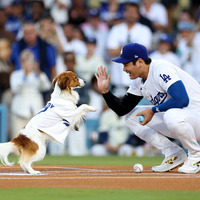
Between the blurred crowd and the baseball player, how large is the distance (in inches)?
190

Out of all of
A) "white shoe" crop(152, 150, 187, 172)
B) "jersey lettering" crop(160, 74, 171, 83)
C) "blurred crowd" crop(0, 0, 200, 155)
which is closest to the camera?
"jersey lettering" crop(160, 74, 171, 83)

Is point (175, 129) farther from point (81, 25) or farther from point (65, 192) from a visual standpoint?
point (81, 25)

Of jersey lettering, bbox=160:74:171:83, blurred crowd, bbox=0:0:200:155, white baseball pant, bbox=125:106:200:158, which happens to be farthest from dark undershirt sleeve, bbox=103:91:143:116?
blurred crowd, bbox=0:0:200:155

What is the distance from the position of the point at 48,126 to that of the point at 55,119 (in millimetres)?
150

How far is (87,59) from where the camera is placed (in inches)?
522

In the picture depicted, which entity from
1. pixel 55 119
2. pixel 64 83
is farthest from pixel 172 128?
pixel 64 83

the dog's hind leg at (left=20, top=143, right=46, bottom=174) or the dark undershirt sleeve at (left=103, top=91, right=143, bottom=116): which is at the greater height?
the dark undershirt sleeve at (left=103, top=91, right=143, bottom=116)

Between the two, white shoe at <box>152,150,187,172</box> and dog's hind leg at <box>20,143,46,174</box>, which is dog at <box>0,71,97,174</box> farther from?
white shoe at <box>152,150,187,172</box>

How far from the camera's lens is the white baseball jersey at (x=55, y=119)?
699 cm

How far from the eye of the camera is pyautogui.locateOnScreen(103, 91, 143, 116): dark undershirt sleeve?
755 centimetres

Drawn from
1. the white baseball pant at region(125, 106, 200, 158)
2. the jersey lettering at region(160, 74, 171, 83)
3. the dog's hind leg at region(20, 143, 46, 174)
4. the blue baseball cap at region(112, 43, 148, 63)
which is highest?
the blue baseball cap at region(112, 43, 148, 63)

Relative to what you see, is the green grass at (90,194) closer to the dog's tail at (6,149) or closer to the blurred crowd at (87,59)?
the dog's tail at (6,149)

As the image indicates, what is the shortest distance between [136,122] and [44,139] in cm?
134

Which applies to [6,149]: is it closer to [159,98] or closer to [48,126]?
[48,126]
